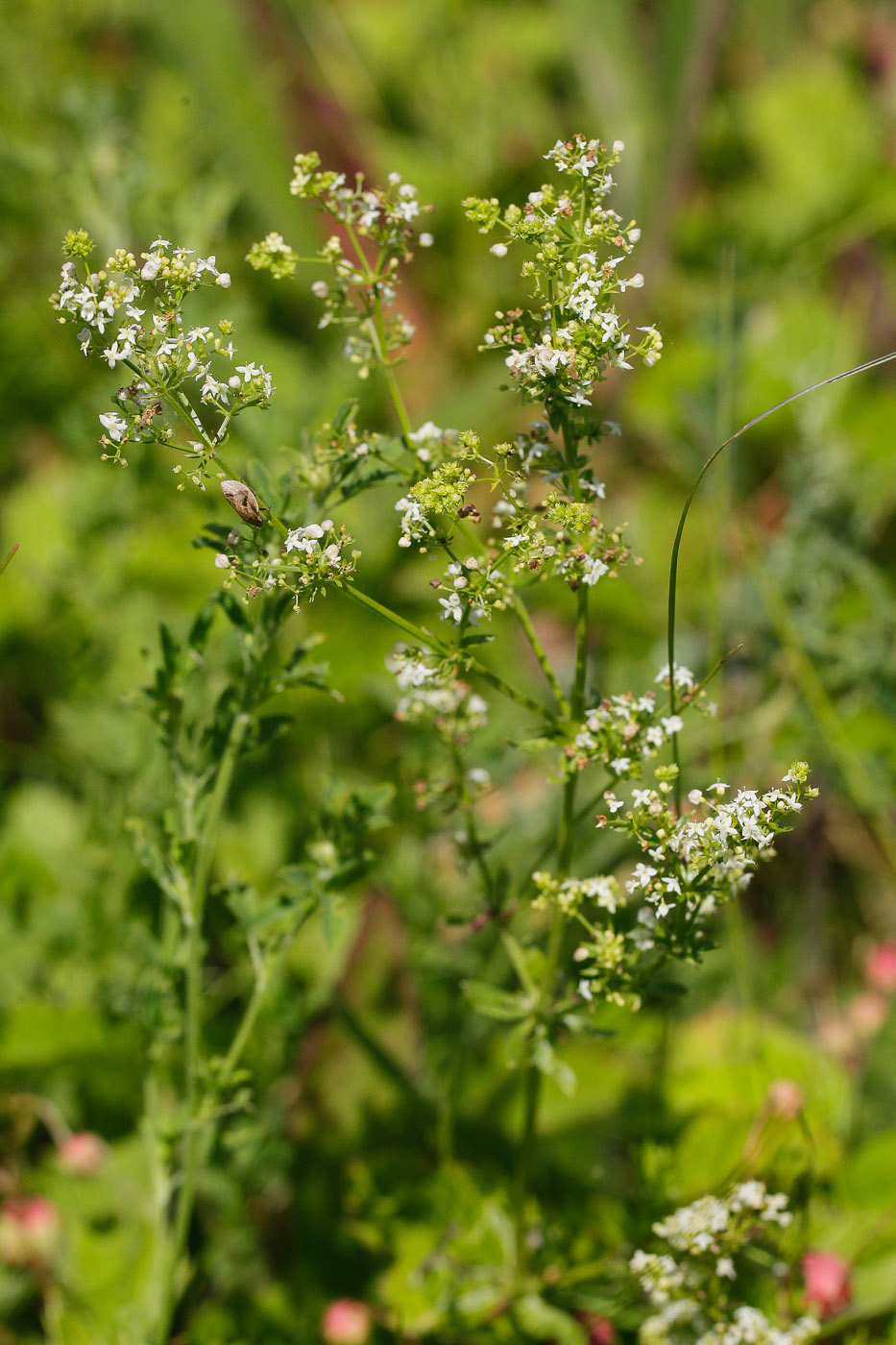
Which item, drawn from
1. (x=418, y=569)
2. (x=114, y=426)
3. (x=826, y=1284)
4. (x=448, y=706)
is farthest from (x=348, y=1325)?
(x=418, y=569)

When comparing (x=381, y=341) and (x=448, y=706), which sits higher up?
(x=381, y=341)

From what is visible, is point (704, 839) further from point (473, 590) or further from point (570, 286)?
point (570, 286)

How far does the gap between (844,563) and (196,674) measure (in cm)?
138

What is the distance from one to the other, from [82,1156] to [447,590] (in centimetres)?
122

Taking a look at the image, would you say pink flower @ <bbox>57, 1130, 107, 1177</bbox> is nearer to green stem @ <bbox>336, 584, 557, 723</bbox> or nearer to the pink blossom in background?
green stem @ <bbox>336, 584, 557, 723</bbox>

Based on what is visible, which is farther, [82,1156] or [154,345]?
[82,1156]

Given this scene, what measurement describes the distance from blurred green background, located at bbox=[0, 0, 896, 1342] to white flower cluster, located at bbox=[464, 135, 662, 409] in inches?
21.4

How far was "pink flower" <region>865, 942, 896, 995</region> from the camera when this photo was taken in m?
2.04

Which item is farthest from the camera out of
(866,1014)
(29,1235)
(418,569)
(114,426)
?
(418,569)

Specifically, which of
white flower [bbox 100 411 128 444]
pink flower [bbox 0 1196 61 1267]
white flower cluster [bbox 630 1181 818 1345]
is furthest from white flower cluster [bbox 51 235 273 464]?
pink flower [bbox 0 1196 61 1267]

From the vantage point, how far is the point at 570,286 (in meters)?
0.95

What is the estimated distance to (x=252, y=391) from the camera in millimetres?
942

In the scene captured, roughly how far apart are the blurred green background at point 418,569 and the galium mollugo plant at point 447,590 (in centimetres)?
15

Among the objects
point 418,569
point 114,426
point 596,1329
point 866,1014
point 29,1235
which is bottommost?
point 596,1329
